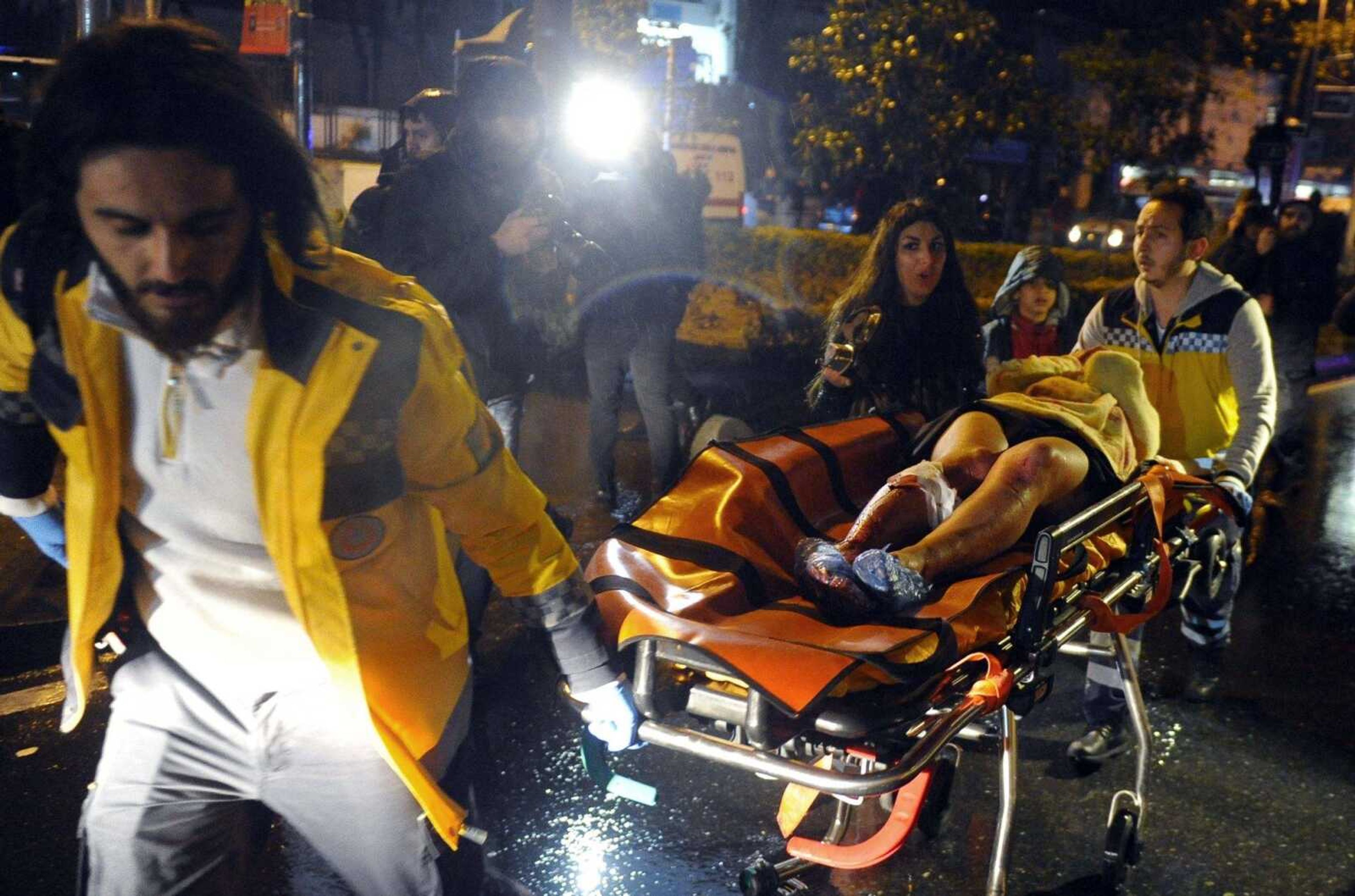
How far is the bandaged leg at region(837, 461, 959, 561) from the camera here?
309 cm

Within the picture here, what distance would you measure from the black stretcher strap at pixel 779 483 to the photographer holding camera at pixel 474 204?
3.70ft

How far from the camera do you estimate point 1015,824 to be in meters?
3.43

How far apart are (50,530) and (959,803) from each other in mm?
2608

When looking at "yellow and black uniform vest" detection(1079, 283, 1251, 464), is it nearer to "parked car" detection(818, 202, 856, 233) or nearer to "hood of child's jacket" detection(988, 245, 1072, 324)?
"hood of child's jacket" detection(988, 245, 1072, 324)

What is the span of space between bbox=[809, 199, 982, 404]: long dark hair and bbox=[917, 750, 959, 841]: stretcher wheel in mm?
1358

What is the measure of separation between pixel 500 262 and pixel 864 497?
4.73 ft

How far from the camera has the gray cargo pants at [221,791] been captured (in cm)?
171

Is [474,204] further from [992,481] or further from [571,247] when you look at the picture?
[992,481]

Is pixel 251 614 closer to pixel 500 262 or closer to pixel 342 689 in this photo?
pixel 342 689

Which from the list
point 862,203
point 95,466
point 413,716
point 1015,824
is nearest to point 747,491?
point 1015,824

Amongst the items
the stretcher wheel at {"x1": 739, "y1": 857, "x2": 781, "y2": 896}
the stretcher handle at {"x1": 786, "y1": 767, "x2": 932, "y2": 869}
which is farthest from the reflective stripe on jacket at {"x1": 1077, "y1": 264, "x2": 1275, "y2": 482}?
the stretcher wheel at {"x1": 739, "y1": 857, "x2": 781, "y2": 896}

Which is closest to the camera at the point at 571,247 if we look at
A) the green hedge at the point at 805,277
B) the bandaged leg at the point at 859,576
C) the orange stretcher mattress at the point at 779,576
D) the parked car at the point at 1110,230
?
the orange stretcher mattress at the point at 779,576

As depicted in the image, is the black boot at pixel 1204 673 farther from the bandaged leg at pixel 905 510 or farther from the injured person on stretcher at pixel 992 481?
the bandaged leg at pixel 905 510

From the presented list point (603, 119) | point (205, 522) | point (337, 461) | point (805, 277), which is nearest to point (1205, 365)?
point (337, 461)
